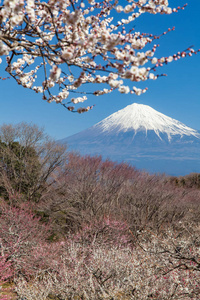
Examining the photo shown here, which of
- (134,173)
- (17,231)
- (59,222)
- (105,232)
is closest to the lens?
(17,231)

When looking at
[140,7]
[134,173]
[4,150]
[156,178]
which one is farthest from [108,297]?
[134,173]

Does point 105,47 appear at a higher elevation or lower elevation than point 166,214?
higher

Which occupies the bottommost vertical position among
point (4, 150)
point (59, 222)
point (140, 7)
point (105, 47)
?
point (59, 222)

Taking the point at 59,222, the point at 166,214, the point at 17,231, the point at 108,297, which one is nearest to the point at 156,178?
the point at 166,214

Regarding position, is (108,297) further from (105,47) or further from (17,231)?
(17,231)

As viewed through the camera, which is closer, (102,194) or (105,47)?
(105,47)

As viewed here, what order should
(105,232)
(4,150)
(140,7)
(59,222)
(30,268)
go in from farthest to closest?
(4,150), (59,222), (105,232), (30,268), (140,7)

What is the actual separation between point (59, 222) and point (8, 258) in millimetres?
13095

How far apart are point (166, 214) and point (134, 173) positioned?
1610 centimetres

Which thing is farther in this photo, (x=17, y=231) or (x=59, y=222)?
(x=59, y=222)

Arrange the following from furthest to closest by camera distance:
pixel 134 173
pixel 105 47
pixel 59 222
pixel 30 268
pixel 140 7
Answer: pixel 134 173 < pixel 59 222 < pixel 30 268 < pixel 140 7 < pixel 105 47

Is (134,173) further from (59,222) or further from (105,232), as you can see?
(105,232)

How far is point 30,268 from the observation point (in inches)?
395

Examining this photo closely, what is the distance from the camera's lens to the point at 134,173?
36.4m
